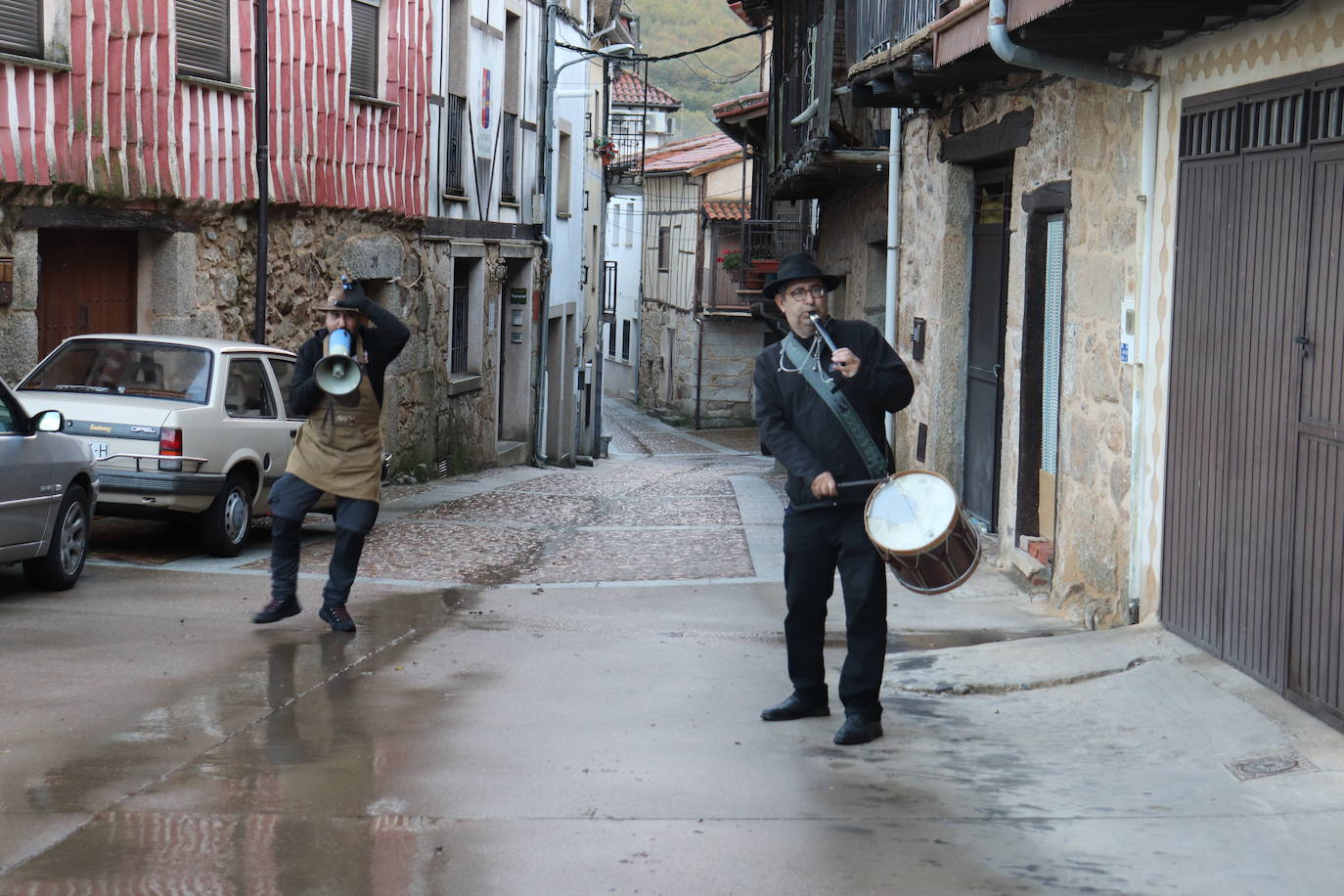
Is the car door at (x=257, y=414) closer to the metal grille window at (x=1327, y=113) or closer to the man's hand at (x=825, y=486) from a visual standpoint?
the man's hand at (x=825, y=486)

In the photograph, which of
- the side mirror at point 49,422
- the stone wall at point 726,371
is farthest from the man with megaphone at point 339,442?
the stone wall at point 726,371

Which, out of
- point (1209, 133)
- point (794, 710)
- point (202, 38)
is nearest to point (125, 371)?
point (202, 38)

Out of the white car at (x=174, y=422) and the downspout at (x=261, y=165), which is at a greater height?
the downspout at (x=261, y=165)

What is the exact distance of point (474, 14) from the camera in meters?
20.6

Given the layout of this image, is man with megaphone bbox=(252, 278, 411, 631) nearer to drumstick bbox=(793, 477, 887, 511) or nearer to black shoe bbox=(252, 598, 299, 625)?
black shoe bbox=(252, 598, 299, 625)

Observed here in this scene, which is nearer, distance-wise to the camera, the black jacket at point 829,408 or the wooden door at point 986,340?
the black jacket at point 829,408

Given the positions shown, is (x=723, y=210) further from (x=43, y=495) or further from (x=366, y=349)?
(x=366, y=349)

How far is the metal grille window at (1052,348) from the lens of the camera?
9047 millimetres

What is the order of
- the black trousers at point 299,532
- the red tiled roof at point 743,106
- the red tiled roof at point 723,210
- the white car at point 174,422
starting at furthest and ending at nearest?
the red tiled roof at point 723,210 < the red tiled roof at point 743,106 < the white car at point 174,422 < the black trousers at point 299,532

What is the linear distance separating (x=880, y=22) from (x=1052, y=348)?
4518 millimetres

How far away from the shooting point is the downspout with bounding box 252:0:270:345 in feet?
46.8

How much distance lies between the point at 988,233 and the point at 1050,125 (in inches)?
76.3

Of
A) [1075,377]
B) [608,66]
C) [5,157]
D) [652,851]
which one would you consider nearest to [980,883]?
[652,851]

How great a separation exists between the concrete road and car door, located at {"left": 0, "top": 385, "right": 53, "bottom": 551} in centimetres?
40
